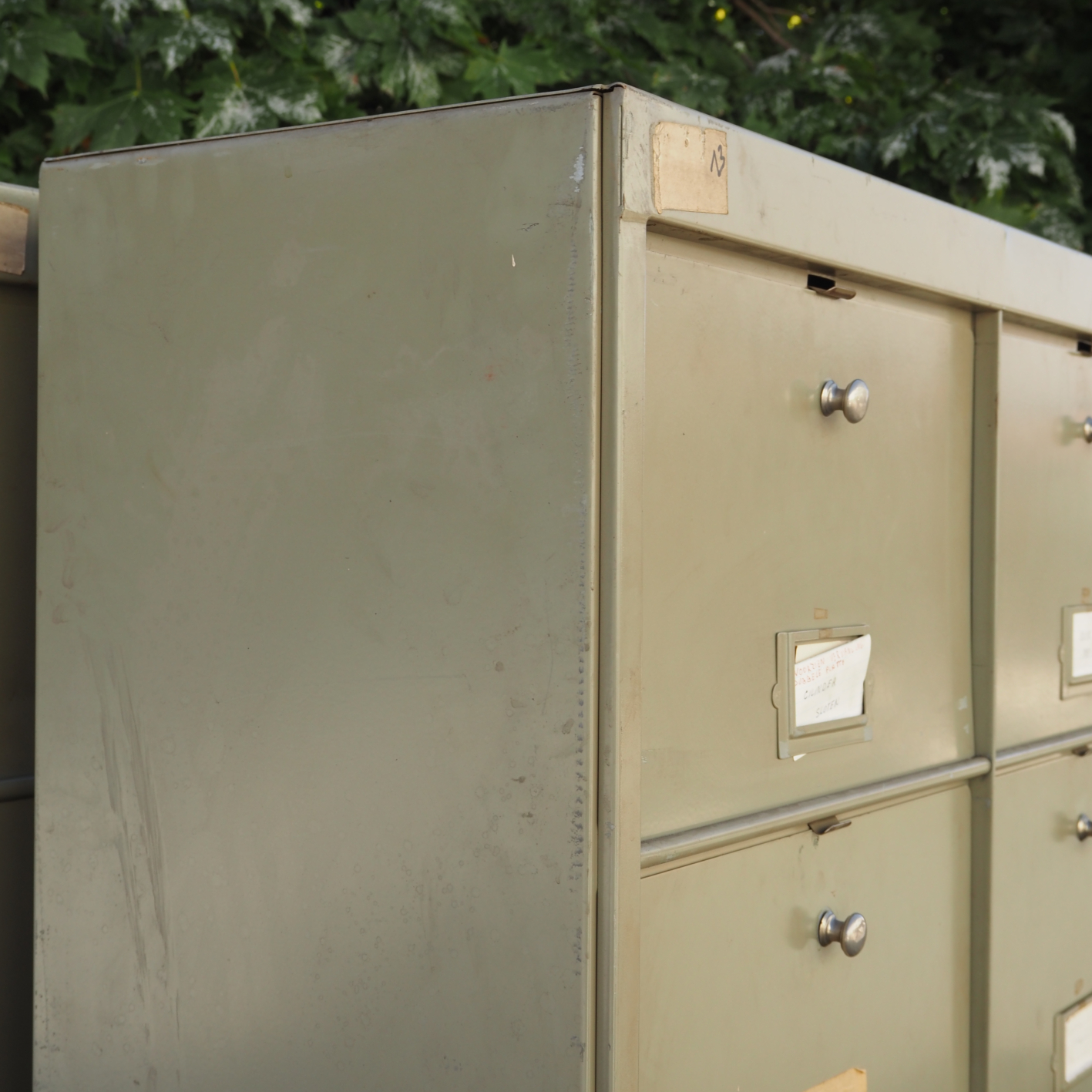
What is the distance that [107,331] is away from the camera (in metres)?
1.11

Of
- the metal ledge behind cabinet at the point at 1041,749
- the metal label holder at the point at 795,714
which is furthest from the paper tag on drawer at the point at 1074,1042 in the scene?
the metal label holder at the point at 795,714

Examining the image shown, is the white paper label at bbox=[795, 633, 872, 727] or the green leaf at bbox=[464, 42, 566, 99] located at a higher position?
the green leaf at bbox=[464, 42, 566, 99]

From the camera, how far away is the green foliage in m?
2.02

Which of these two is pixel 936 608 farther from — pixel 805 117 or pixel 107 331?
pixel 805 117

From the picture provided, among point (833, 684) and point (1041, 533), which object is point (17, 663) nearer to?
point (833, 684)

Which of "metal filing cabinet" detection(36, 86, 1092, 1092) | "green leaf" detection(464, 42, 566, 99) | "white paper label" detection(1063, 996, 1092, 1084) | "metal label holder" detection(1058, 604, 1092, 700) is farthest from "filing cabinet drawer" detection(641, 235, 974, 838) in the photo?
"green leaf" detection(464, 42, 566, 99)

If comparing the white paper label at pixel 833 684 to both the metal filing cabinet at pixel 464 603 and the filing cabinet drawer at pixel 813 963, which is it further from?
the filing cabinet drawer at pixel 813 963

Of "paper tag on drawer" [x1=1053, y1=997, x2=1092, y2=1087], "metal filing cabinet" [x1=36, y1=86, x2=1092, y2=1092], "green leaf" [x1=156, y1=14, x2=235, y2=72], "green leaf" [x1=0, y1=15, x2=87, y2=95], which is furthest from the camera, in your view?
"green leaf" [x1=156, y1=14, x2=235, y2=72]

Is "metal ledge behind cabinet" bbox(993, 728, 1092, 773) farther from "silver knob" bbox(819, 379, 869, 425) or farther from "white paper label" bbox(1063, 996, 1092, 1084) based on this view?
"silver knob" bbox(819, 379, 869, 425)

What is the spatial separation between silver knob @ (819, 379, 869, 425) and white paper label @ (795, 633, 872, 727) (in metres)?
0.26

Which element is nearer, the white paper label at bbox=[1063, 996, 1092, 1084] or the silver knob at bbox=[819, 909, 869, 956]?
the silver knob at bbox=[819, 909, 869, 956]

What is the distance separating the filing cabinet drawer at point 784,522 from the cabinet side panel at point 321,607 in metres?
→ 0.13


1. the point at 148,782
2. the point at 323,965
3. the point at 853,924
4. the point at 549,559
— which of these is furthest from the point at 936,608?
the point at 148,782

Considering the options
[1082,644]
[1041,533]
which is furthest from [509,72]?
[1082,644]
